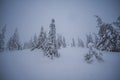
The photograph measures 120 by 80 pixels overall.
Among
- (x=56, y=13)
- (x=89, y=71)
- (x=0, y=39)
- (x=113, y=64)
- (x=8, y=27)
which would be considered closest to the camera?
(x=89, y=71)

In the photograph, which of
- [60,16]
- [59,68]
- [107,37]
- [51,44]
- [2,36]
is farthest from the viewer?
[60,16]

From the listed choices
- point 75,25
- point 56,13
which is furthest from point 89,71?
point 56,13

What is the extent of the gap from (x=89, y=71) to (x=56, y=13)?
8.77 meters

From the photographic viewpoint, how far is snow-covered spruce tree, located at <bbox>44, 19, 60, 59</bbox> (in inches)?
331

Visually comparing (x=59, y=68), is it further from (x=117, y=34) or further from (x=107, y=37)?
(x=117, y=34)

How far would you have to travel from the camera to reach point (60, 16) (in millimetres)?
10477

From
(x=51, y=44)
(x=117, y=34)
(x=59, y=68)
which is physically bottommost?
(x=59, y=68)

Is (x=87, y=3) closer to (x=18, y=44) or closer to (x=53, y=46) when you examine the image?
(x=53, y=46)

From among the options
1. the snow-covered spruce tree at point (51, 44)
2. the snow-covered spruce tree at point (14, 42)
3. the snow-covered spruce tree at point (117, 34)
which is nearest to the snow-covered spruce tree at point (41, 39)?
the snow-covered spruce tree at point (51, 44)

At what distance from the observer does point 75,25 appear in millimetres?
9211

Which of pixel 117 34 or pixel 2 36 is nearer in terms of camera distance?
pixel 117 34

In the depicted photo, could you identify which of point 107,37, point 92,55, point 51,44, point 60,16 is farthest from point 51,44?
point 107,37

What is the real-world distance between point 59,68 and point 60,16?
7.47 m

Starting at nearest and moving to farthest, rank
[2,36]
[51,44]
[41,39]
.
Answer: [51,44] < [2,36] < [41,39]
